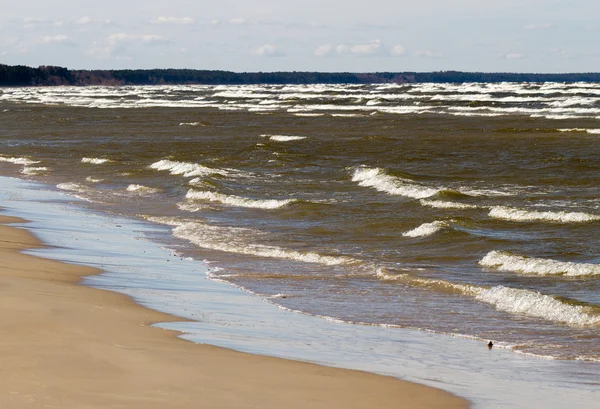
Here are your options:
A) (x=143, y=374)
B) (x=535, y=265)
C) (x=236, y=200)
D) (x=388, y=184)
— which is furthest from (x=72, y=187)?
(x=143, y=374)

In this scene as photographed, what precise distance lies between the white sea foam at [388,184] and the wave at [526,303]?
11.3 meters

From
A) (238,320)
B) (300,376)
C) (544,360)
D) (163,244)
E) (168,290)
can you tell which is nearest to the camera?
(300,376)

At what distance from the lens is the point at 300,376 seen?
834cm

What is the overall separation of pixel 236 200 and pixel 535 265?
11.0 meters

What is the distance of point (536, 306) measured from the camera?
40.7 feet

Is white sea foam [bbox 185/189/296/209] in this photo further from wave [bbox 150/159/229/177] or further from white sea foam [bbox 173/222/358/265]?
wave [bbox 150/159/229/177]

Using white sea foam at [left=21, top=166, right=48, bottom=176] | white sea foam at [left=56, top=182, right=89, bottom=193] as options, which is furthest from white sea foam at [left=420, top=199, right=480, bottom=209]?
white sea foam at [left=21, top=166, right=48, bottom=176]

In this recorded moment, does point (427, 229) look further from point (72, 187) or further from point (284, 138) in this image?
point (284, 138)

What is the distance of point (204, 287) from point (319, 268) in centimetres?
261

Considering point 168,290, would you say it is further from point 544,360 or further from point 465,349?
point 544,360

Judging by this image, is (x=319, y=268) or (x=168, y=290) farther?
(x=319, y=268)

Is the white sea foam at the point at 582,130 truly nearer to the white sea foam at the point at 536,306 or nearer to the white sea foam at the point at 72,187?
the white sea foam at the point at 72,187

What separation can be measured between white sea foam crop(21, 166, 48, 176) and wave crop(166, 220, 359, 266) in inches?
533

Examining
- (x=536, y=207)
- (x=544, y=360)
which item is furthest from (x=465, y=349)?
(x=536, y=207)
